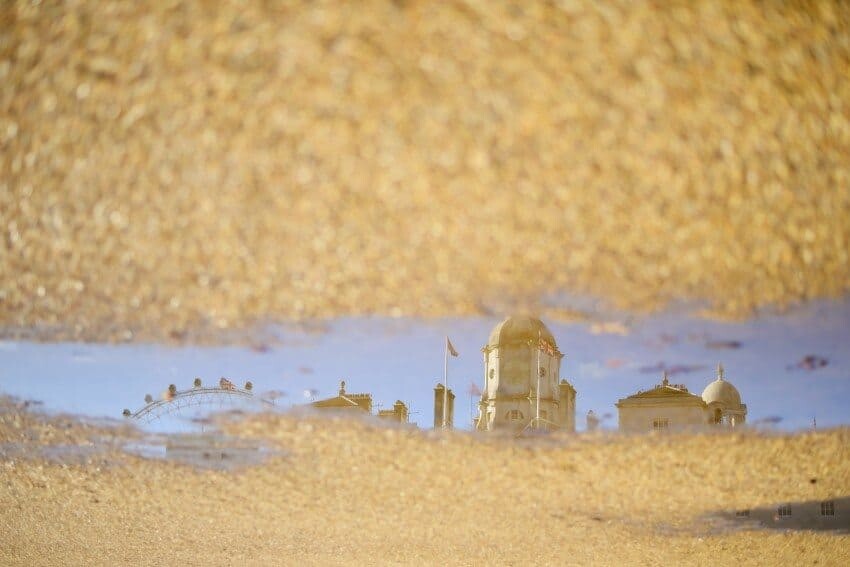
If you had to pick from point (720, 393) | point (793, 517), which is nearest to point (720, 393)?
point (720, 393)

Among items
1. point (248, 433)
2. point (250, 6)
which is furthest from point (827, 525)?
point (250, 6)

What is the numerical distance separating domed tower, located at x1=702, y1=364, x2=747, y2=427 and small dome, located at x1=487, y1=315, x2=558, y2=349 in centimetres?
108

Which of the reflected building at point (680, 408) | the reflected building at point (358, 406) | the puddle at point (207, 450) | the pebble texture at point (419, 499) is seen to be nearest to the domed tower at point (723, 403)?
the reflected building at point (680, 408)

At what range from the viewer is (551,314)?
3396 mm

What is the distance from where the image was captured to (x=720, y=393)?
13.3ft

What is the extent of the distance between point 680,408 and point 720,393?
0.24 metres

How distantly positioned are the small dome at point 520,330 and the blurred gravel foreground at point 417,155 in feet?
0.84

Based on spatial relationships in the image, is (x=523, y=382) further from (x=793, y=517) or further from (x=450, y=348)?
(x=793, y=517)

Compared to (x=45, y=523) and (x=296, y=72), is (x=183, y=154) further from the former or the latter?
(x=45, y=523)

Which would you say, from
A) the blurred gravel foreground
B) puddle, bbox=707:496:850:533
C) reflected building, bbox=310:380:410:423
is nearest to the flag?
the blurred gravel foreground

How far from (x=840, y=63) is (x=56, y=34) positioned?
243 centimetres

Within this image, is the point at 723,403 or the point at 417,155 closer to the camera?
the point at 417,155

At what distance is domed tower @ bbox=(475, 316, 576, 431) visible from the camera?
3.49 metres

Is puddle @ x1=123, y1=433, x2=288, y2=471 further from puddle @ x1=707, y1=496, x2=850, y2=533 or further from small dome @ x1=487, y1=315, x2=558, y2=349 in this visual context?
puddle @ x1=707, y1=496, x2=850, y2=533
